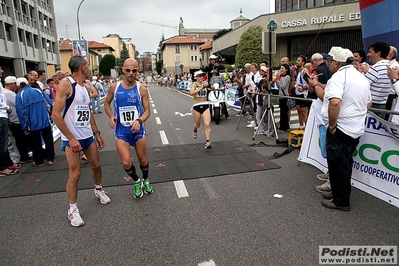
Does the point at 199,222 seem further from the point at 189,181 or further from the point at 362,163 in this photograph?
the point at 362,163

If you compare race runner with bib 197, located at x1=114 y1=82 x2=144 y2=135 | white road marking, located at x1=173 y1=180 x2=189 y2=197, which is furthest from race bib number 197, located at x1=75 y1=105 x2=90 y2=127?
white road marking, located at x1=173 y1=180 x2=189 y2=197

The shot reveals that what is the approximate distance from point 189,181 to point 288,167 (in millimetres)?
1952

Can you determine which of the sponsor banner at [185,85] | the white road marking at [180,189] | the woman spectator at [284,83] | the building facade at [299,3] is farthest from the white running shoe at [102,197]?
the sponsor banner at [185,85]

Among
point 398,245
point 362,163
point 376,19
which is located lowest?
point 398,245

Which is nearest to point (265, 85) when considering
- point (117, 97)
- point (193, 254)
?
point (117, 97)

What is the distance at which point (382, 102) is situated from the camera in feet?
16.4

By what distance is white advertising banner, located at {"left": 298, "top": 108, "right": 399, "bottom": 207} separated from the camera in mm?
3711

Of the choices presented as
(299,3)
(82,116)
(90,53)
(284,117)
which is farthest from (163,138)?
(90,53)

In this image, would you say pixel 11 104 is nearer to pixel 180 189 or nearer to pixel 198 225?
pixel 180 189

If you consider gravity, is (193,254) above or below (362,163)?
below

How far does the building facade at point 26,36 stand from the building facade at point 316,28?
77.5ft

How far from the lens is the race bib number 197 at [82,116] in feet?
12.0

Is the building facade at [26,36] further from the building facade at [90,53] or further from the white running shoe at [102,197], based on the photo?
the white running shoe at [102,197]

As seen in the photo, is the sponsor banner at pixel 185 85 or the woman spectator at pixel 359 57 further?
the sponsor banner at pixel 185 85
